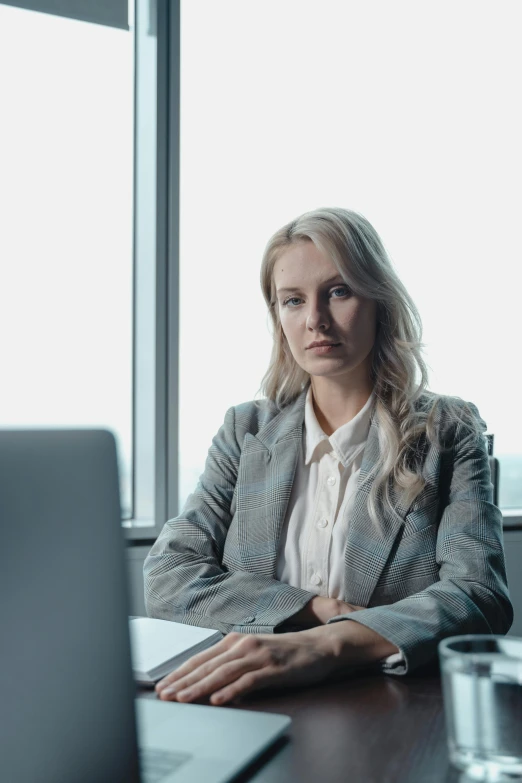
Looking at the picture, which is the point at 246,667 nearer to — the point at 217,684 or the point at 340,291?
the point at 217,684

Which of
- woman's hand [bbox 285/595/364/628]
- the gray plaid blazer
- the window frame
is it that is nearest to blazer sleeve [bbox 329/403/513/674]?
the gray plaid blazer

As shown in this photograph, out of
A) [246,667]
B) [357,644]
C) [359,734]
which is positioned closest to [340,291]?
[357,644]

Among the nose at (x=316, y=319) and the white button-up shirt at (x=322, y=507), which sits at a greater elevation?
the nose at (x=316, y=319)

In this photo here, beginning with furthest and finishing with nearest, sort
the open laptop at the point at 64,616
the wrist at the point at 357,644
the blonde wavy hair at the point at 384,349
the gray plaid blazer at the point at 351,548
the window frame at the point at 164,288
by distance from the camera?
the window frame at the point at 164,288
the blonde wavy hair at the point at 384,349
the gray plaid blazer at the point at 351,548
the wrist at the point at 357,644
the open laptop at the point at 64,616

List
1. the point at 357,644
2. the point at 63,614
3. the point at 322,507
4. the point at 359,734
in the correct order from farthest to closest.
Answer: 1. the point at 322,507
2. the point at 357,644
3. the point at 359,734
4. the point at 63,614

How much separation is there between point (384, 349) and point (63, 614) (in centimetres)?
141

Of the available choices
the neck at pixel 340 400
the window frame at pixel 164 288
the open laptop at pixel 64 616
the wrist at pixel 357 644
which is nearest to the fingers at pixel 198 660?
the wrist at pixel 357 644

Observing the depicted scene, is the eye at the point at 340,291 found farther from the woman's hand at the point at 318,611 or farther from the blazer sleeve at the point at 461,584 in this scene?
the woman's hand at the point at 318,611

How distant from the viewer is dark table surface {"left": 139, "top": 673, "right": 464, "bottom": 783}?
691 mm

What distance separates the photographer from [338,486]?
65.2 inches

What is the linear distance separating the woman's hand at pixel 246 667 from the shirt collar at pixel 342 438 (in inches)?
26.5

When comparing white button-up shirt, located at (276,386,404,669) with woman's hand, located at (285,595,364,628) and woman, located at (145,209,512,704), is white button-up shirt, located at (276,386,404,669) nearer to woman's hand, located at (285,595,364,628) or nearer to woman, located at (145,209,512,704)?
woman, located at (145,209,512,704)

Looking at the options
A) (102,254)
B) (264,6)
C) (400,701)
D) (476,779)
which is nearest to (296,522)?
(400,701)

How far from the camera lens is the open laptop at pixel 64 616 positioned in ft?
1.54
